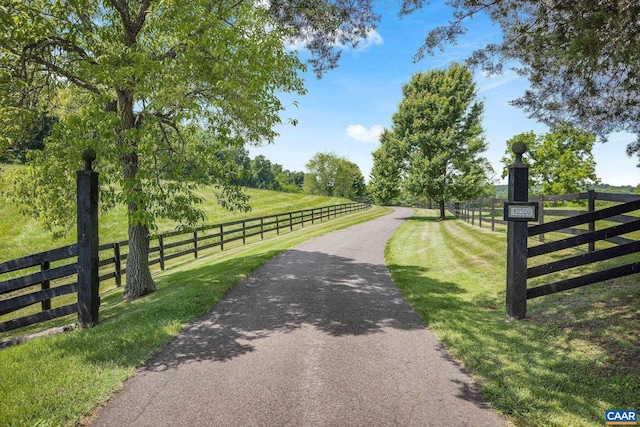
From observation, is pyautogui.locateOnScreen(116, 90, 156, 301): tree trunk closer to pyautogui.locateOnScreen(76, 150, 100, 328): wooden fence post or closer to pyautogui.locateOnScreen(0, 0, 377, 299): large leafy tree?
pyautogui.locateOnScreen(0, 0, 377, 299): large leafy tree

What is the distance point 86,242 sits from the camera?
21.1ft

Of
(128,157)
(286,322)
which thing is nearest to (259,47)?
(128,157)

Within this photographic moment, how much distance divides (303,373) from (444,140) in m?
28.2

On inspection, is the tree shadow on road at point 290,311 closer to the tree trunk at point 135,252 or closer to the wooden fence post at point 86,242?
the wooden fence post at point 86,242

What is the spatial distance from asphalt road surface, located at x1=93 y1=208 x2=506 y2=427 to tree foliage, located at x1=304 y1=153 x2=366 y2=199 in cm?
8013

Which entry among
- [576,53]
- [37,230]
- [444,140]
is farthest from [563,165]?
[37,230]

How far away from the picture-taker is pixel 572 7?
5.70 metres

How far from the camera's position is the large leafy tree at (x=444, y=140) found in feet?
96.2

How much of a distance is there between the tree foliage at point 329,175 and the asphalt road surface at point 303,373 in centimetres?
8013

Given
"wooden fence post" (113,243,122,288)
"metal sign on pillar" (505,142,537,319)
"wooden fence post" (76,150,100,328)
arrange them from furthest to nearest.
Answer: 1. "wooden fence post" (113,243,122,288)
2. "wooden fence post" (76,150,100,328)
3. "metal sign on pillar" (505,142,537,319)

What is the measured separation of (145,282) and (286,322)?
544 centimetres

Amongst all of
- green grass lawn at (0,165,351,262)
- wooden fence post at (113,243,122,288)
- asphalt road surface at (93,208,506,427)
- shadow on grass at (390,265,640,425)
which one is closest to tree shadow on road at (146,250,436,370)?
asphalt road surface at (93,208,506,427)

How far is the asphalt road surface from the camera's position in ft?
11.3

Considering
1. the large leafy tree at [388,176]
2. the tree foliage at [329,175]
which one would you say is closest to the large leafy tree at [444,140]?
the large leafy tree at [388,176]
